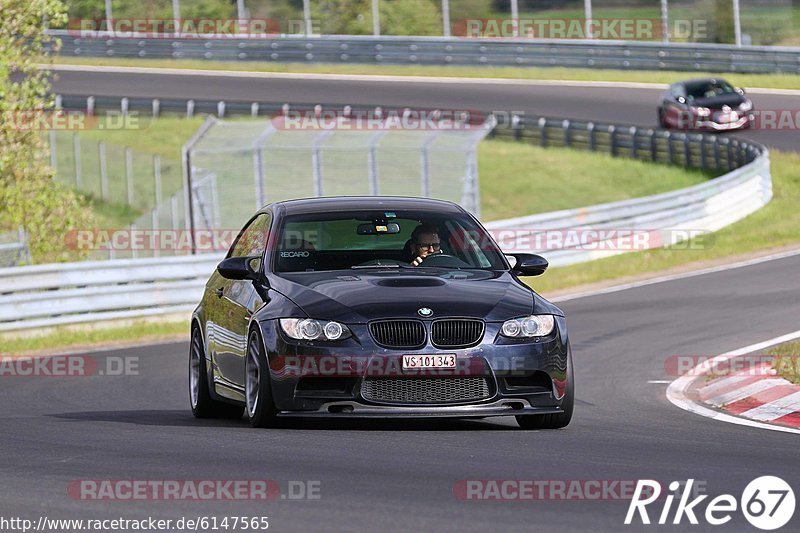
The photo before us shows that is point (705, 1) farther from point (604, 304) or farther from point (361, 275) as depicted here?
point (361, 275)

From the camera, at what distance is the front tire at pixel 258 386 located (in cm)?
937

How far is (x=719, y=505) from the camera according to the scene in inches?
264

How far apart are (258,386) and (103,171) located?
25.5 meters

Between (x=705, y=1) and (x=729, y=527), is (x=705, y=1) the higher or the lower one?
the lower one

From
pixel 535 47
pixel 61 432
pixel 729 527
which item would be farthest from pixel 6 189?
pixel 535 47

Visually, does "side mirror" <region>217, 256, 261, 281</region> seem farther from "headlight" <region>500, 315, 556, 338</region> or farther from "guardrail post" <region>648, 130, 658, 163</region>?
"guardrail post" <region>648, 130, 658, 163</region>

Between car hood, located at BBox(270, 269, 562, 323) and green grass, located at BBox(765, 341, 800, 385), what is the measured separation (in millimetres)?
3310

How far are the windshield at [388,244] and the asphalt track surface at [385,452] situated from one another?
1.05 metres

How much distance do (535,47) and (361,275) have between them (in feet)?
145

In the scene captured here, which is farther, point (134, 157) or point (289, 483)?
point (134, 157)

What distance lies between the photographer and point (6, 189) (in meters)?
24.2

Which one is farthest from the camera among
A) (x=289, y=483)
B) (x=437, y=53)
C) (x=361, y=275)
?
(x=437, y=53)

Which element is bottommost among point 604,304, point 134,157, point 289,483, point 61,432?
point 134,157

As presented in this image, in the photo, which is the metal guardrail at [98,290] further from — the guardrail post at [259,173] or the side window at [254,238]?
the side window at [254,238]
